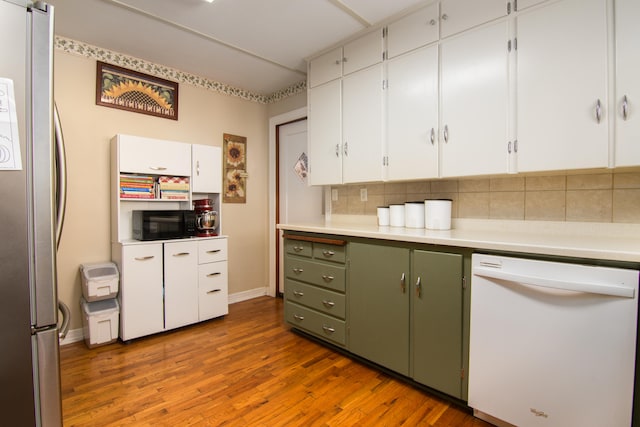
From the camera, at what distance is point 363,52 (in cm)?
253

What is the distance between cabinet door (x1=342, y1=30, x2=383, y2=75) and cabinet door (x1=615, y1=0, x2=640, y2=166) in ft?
4.53

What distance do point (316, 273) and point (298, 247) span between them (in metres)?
0.29

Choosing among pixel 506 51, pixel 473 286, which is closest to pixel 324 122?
pixel 506 51

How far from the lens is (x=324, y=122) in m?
2.86

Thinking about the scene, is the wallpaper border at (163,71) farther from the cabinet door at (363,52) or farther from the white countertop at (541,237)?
the white countertop at (541,237)

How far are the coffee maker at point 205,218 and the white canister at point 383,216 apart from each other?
5.50ft

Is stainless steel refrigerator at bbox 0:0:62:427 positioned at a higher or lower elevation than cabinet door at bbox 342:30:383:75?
lower

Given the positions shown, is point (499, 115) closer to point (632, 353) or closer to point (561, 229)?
point (561, 229)

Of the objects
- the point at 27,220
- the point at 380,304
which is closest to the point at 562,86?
the point at 380,304

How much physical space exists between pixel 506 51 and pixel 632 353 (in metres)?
1.60

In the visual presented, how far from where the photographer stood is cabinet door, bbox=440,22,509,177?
72.9 inches

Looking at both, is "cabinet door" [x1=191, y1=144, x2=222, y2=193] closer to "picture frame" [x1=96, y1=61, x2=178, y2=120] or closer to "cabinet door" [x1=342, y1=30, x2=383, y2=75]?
"picture frame" [x1=96, y1=61, x2=178, y2=120]

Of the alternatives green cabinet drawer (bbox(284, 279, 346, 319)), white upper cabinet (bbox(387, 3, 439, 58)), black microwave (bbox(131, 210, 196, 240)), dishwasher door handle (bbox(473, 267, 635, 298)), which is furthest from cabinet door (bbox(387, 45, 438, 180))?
black microwave (bbox(131, 210, 196, 240))

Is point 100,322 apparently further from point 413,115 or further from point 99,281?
point 413,115
